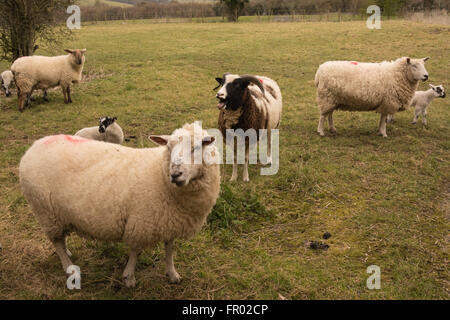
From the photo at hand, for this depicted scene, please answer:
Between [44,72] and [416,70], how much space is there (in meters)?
10.3

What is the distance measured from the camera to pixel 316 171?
259 inches

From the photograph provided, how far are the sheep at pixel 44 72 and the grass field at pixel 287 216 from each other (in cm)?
59

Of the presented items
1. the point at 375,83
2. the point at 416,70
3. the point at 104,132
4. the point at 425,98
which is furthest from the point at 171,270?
the point at 425,98

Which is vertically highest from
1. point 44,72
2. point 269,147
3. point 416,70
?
point 44,72

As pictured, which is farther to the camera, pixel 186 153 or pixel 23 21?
pixel 23 21

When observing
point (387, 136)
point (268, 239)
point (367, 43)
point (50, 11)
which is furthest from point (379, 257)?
point (367, 43)

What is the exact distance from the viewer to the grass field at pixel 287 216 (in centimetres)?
391

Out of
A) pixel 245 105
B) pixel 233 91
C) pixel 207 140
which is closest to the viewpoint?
pixel 207 140

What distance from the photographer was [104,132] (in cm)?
670

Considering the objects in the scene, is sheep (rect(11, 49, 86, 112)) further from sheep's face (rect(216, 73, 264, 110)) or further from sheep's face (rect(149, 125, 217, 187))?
sheep's face (rect(149, 125, 217, 187))

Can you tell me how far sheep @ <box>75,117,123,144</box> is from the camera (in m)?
6.62

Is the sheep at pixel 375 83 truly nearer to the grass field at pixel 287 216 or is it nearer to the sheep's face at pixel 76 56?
the grass field at pixel 287 216

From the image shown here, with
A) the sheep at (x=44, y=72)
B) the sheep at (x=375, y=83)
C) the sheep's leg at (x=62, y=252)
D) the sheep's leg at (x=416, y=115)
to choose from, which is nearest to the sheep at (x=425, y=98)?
the sheep's leg at (x=416, y=115)

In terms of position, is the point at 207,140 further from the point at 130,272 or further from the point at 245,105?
the point at 245,105
